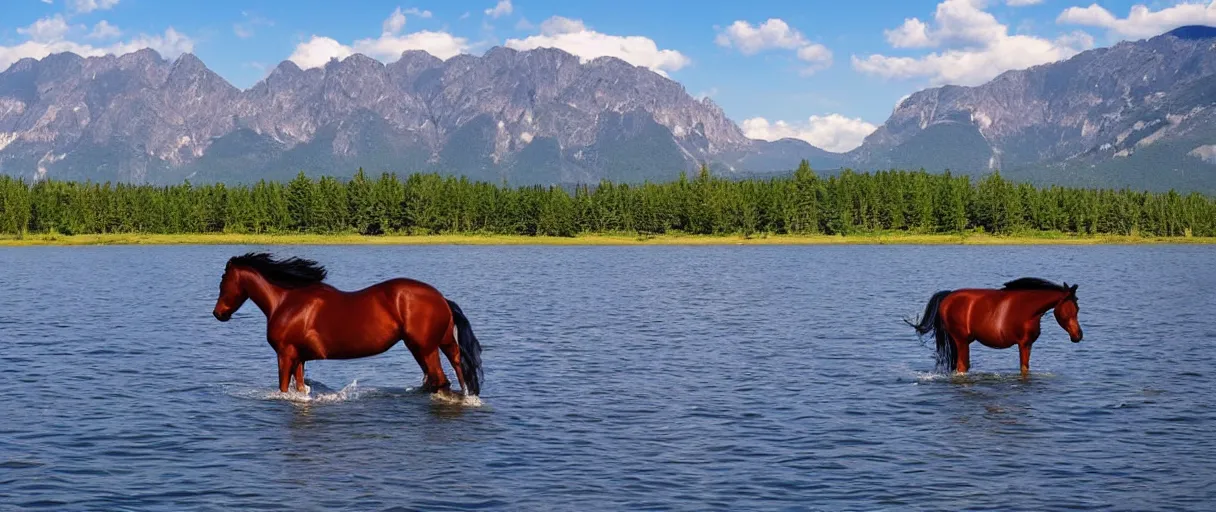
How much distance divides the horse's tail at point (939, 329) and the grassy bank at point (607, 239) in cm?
15351

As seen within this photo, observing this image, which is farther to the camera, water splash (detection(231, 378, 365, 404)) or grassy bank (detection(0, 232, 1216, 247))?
grassy bank (detection(0, 232, 1216, 247))

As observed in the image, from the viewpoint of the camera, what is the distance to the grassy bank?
17525 centimetres

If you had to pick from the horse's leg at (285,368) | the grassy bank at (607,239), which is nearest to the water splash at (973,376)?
the horse's leg at (285,368)

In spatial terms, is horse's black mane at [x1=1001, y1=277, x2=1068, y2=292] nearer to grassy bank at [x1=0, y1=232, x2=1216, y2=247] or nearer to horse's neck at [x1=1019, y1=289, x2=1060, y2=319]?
horse's neck at [x1=1019, y1=289, x2=1060, y2=319]

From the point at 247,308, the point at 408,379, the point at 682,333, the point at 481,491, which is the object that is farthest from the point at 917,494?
the point at 247,308

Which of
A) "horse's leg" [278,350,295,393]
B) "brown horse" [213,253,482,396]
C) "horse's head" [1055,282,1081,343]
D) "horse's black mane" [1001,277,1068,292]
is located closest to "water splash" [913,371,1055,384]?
"horse's head" [1055,282,1081,343]

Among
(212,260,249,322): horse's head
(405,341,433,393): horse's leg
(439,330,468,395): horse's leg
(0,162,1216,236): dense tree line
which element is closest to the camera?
(405,341,433,393): horse's leg

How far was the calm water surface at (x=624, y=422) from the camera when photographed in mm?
16125

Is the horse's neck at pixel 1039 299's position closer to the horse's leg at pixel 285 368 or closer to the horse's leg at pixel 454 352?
the horse's leg at pixel 454 352

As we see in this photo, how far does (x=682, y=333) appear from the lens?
39.7 metres

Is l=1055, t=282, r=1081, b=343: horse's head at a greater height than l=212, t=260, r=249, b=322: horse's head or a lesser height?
lesser

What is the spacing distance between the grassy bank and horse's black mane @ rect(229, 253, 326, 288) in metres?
154

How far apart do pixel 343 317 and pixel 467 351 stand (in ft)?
8.84

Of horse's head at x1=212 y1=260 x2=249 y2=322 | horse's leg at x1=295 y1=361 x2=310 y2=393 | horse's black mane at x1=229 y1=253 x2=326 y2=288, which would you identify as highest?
horse's black mane at x1=229 y1=253 x2=326 y2=288
